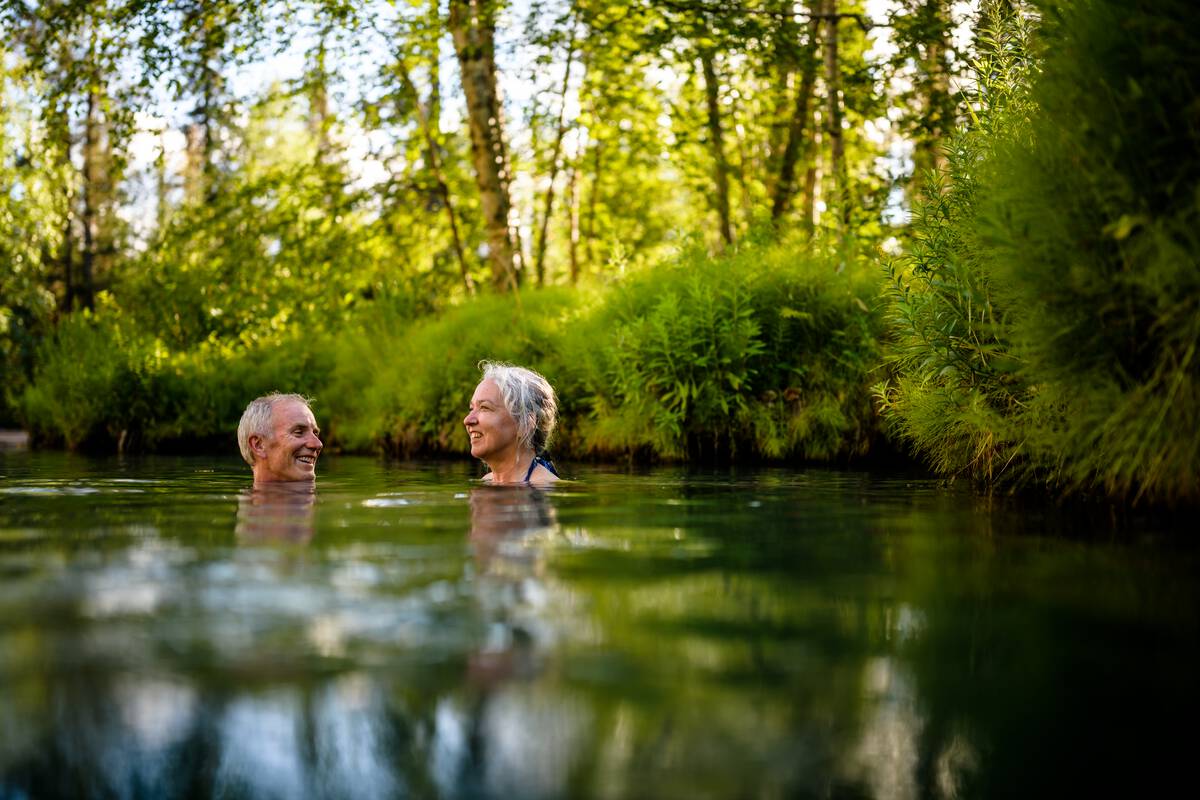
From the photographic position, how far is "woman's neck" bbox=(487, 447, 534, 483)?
8.75m

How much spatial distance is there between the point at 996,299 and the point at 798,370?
4.92 m

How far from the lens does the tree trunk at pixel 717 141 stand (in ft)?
59.1

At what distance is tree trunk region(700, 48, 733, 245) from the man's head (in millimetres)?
9372

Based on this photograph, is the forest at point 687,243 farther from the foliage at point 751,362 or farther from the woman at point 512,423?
the woman at point 512,423

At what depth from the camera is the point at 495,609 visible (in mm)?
3584

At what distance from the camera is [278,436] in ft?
29.1

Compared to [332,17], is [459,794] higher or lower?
lower

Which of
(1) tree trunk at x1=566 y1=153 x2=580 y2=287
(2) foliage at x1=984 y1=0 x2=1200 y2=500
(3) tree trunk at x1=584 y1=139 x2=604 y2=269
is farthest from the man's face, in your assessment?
(1) tree trunk at x1=566 y1=153 x2=580 y2=287

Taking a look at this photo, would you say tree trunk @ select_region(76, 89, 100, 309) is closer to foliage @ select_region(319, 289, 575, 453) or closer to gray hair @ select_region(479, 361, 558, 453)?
foliage @ select_region(319, 289, 575, 453)

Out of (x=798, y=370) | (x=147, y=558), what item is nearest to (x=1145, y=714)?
(x=147, y=558)

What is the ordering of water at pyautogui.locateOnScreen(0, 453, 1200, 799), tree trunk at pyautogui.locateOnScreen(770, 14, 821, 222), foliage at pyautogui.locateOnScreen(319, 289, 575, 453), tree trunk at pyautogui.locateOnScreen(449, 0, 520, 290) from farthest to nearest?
tree trunk at pyautogui.locateOnScreen(770, 14, 821, 222) → tree trunk at pyautogui.locateOnScreen(449, 0, 520, 290) → foliage at pyautogui.locateOnScreen(319, 289, 575, 453) → water at pyautogui.locateOnScreen(0, 453, 1200, 799)

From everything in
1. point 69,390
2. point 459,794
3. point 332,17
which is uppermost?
point 332,17

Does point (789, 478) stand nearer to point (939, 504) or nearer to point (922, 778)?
point (939, 504)

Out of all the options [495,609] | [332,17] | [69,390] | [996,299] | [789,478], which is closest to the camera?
[495,609]
